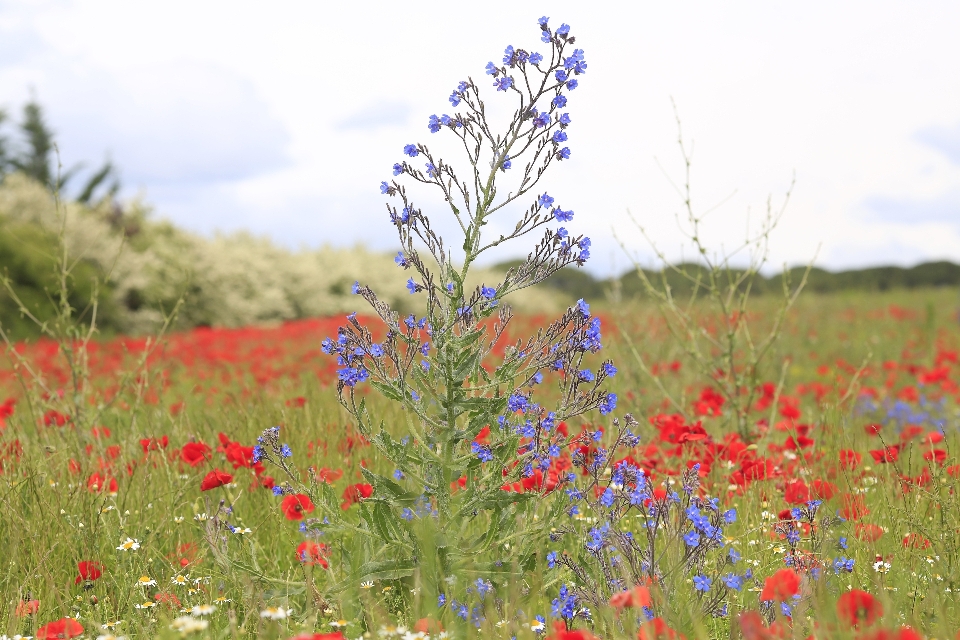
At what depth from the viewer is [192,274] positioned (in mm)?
11391

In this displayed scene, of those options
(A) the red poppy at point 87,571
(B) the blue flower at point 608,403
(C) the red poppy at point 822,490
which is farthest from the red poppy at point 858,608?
(A) the red poppy at point 87,571

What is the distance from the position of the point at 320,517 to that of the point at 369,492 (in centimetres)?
31

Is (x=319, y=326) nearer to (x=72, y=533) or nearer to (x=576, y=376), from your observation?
(x=72, y=533)

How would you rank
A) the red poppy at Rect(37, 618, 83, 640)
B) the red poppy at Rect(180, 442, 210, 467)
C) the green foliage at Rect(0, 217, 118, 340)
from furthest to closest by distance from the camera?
1. the green foliage at Rect(0, 217, 118, 340)
2. the red poppy at Rect(180, 442, 210, 467)
3. the red poppy at Rect(37, 618, 83, 640)

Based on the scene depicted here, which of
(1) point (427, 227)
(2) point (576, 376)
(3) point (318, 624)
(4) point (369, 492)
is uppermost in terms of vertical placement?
(1) point (427, 227)

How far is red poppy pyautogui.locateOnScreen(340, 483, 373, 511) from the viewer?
3037mm

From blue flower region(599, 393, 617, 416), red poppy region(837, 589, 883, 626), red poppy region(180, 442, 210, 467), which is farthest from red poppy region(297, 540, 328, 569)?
red poppy region(837, 589, 883, 626)

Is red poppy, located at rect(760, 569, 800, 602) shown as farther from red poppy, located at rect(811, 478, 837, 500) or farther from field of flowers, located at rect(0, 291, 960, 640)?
red poppy, located at rect(811, 478, 837, 500)

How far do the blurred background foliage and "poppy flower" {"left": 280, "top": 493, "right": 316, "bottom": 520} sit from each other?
312 inches

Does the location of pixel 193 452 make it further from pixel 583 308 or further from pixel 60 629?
pixel 583 308

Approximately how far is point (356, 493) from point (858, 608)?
6.32ft

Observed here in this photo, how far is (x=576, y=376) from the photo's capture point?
2.65 metres

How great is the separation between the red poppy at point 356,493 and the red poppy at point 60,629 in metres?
1.01

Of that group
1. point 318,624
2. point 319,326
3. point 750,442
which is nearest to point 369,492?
point 318,624
